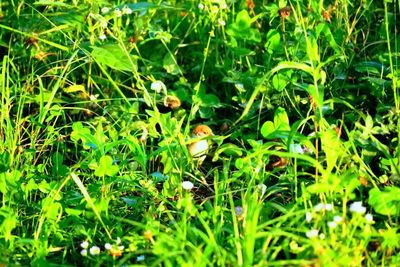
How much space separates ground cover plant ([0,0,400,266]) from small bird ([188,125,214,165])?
0.02m

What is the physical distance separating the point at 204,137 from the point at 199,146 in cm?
10

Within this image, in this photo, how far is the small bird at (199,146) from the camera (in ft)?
9.16

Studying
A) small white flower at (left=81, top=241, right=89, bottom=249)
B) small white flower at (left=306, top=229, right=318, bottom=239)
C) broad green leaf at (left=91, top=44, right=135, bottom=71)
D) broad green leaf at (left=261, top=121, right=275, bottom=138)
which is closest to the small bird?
broad green leaf at (left=261, top=121, right=275, bottom=138)

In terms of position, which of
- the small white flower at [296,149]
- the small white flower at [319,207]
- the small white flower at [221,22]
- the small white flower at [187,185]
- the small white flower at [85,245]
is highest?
the small white flower at [221,22]

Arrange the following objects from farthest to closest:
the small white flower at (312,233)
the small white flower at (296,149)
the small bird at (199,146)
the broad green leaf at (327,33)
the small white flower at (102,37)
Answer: the small white flower at (102,37) < the broad green leaf at (327,33) < the small bird at (199,146) < the small white flower at (296,149) < the small white flower at (312,233)

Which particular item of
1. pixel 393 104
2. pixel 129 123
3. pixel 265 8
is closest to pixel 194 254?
pixel 129 123

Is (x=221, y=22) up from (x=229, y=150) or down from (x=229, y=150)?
up

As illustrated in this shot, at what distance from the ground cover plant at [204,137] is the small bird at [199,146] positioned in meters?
0.02

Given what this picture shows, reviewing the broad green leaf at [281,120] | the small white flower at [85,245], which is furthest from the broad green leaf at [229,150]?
the small white flower at [85,245]

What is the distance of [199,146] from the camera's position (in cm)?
280

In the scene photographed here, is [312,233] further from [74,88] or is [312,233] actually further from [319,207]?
[74,88]

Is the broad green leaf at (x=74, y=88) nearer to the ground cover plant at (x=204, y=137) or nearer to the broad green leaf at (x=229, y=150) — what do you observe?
the ground cover plant at (x=204, y=137)

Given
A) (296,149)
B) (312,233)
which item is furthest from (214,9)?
(312,233)

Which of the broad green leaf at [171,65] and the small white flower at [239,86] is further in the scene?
the broad green leaf at [171,65]
